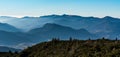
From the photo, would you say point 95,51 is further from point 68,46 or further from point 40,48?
point 40,48

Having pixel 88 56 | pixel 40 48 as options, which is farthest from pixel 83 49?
pixel 40 48

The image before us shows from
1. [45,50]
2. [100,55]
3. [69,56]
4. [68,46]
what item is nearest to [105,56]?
[100,55]

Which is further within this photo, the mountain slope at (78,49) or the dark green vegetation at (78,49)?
the mountain slope at (78,49)

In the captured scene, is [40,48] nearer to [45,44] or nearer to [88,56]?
[45,44]

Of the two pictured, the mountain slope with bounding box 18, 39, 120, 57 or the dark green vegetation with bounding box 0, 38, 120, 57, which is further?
the mountain slope with bounding box 18, 39, 120, 57

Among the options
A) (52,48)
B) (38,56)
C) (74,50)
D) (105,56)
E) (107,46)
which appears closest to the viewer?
(105,56)

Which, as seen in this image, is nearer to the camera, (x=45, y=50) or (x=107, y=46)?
(x=107, y=46)

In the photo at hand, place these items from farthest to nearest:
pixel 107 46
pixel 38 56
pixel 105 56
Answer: pixel 38 56 < pixel 107 46 < pixel 105 56
